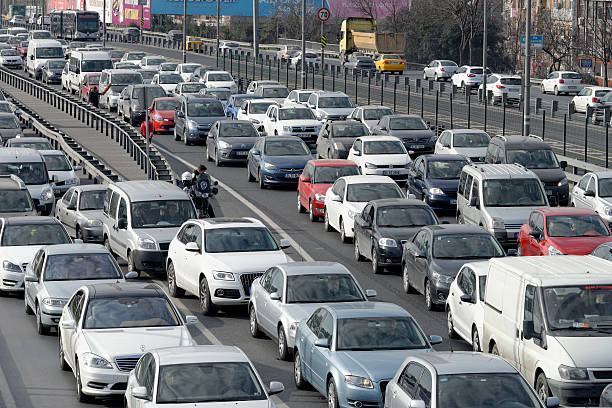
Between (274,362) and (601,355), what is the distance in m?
5.28

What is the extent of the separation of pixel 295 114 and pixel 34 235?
2133 centimetres

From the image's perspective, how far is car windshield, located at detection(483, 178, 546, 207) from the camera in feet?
91.7

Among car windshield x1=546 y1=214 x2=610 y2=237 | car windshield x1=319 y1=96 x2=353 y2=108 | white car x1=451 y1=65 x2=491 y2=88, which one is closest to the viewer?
car windshield x1=546 y1=214 x2=610 y2=237

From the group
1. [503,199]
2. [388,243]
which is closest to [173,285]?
[388,243]

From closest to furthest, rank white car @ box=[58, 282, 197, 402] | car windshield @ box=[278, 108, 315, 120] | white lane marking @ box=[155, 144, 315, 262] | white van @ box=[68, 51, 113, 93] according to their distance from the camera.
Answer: white car @ box=[58, 282, 197, 402] < white lane marking @ box=[155, 144, 315, 262] < car windshield @ box=[278, 108, 315, 120] < white van @ box=[68, 51, 113, 93]

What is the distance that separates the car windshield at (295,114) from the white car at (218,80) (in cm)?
1710

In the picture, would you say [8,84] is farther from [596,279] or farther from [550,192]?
[596,279]

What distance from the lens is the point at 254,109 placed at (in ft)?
160

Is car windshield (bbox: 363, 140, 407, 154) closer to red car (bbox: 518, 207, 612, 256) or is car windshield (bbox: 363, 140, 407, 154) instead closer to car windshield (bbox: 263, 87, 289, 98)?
red car (bbox: 518, 207, 612, 256)

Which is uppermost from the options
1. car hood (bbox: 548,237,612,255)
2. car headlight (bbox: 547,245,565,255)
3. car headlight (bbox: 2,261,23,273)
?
car hood (bbox: 548,237,612,255)

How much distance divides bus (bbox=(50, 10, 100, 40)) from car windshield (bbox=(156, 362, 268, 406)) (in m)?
107

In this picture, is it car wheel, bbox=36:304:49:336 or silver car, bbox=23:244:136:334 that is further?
car wheel, bbox=36:304:49:336

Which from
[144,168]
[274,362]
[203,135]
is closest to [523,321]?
[274,362]

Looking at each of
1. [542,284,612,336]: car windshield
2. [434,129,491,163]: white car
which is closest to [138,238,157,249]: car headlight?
[542,284,612,336]: car windshield
